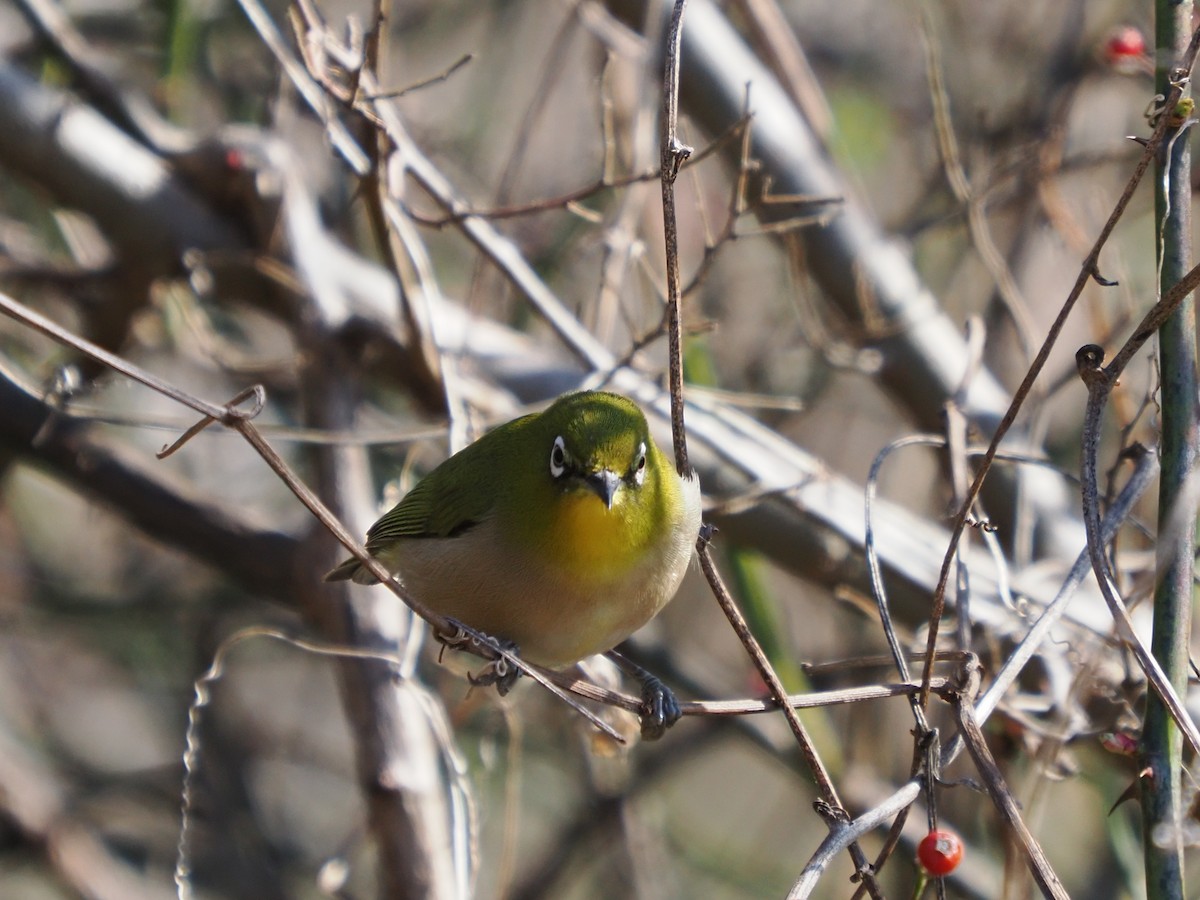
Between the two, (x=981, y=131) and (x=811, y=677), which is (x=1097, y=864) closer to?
(x=811, y=677)

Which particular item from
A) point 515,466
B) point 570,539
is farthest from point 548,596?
point 515,466

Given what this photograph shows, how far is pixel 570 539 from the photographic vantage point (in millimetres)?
3379

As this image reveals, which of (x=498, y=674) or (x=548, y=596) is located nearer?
(x=498, y=674)

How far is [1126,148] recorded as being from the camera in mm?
5758

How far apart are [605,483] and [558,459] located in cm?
23

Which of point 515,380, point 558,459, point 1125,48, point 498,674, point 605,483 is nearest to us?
point 498,674

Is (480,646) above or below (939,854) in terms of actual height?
above

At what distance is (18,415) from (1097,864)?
17.4ft

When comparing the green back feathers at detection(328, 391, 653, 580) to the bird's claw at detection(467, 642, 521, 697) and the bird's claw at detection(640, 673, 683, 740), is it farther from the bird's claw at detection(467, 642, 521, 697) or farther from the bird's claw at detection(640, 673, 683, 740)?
the bird's claw at detection(640, 673, 683, 740)

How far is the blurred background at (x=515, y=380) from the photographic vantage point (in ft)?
13.5

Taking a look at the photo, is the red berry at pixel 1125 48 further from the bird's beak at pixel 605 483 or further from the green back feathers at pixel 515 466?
the bird's beak at pixel 605 483

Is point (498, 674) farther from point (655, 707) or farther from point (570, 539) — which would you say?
point (570, 539)

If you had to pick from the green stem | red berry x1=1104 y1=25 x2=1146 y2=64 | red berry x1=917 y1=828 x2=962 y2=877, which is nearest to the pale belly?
red berry x1=917 y1=828 x2=962 y2=877

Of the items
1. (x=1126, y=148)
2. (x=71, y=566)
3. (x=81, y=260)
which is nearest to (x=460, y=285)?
(x=81, y=260)
